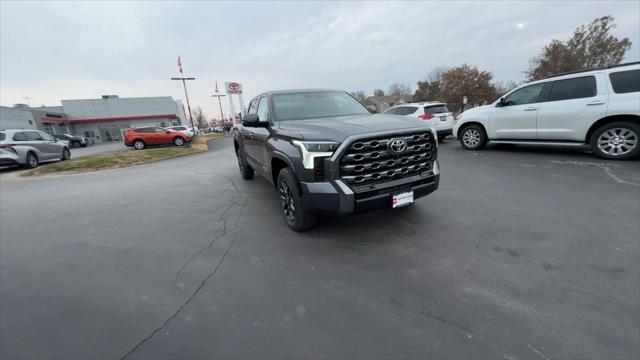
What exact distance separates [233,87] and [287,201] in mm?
27627

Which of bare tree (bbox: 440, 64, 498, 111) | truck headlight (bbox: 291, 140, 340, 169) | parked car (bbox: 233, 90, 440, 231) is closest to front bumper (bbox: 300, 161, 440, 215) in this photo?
parked car (bbox: 233, 90, 440, 231)

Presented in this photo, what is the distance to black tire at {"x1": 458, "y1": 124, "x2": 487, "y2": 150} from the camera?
322 inches

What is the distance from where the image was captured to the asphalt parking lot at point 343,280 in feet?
6.13

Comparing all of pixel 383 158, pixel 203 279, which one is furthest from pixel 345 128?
pixel 203 279

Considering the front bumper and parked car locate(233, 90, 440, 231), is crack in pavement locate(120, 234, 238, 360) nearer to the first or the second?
parked car locate(233, 90, 440, 231)

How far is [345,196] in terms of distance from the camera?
278 cm

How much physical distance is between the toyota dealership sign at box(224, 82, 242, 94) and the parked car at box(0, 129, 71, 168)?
17117 mm

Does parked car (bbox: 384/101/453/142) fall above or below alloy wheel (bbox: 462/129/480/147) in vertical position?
above

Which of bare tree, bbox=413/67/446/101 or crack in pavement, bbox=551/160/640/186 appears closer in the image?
crack in pavement, bbox=551/160/640/186

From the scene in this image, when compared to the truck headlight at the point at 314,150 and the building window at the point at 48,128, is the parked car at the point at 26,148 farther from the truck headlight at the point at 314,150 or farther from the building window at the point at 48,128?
the building window at the point at 48,128

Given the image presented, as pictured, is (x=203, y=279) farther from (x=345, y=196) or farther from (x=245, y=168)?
(x=245, y=168)

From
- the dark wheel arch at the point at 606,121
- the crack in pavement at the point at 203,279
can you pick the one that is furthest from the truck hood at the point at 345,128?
the dark wheel arch at the point at 606,121

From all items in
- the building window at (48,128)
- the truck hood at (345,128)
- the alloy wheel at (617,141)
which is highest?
the building window at (48,128)

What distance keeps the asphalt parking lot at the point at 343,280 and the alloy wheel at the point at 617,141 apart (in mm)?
1542
